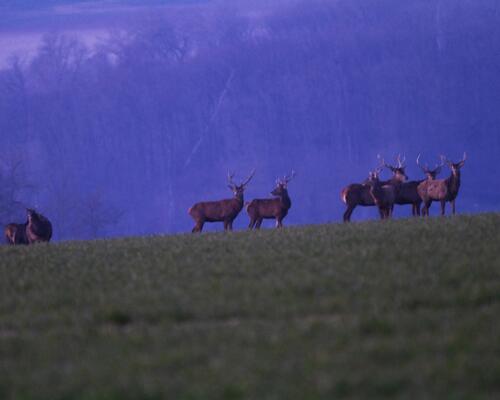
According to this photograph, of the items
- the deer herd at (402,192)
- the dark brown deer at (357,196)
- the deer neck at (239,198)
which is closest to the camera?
the deer herd at (402,192)

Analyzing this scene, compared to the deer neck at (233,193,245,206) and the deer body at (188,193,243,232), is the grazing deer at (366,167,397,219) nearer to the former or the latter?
the deer neck at (233,193,245,206)

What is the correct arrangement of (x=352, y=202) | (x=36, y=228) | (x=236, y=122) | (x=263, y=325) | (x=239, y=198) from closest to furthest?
(x=263, y=325) → (x=36, y=228) → (x=352, y=202) → (x=239, y=198) → (x=236, y=122)

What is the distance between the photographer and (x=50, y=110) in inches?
4692

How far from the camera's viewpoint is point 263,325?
28.9 ft

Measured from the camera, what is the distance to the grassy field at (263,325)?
6.95m

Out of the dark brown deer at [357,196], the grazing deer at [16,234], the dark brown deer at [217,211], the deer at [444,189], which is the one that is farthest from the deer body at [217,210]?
the deer at [444,189]

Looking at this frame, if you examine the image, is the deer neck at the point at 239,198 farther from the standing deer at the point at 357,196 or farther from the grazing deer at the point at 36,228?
the grazing deer at the point at 36,228

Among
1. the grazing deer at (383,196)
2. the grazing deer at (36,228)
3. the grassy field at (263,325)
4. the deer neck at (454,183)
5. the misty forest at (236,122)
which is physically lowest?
the grassy field at (263,325)

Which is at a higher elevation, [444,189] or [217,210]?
[444,189]

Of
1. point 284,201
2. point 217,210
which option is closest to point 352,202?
point 284,201

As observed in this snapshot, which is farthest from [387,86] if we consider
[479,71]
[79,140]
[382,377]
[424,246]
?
[382,377]

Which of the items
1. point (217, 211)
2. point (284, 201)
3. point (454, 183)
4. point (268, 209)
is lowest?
point (217, 211)

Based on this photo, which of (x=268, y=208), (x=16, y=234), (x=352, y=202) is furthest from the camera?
(x=268, y=208)

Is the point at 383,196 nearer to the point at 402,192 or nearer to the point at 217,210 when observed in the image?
the point at 402,192
